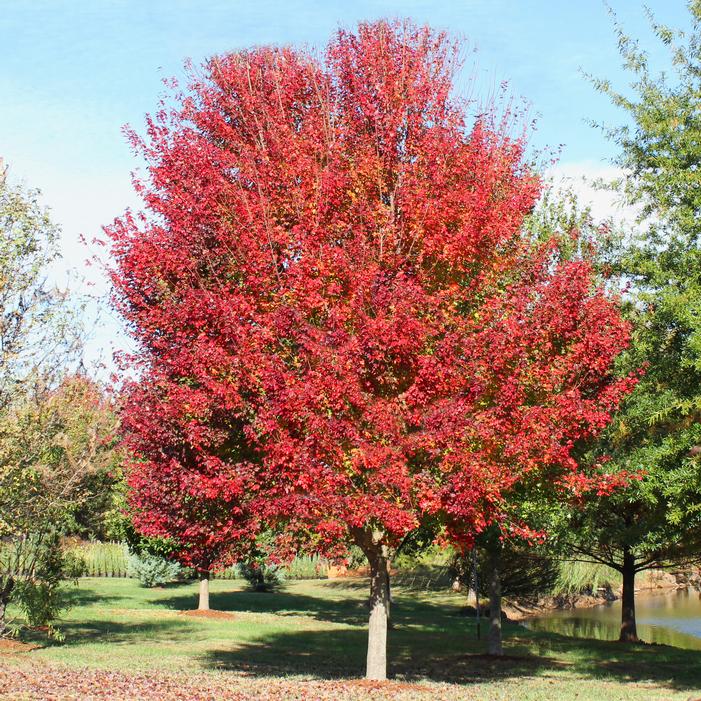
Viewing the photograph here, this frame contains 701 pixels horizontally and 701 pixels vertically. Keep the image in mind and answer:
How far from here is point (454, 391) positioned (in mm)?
13844

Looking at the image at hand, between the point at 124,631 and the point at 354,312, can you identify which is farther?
the point at 124,631

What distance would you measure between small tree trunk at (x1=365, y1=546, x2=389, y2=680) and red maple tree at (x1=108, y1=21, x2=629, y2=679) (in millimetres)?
42

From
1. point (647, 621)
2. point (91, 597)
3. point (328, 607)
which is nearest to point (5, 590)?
point (91, 597)

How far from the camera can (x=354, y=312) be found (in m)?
13.9

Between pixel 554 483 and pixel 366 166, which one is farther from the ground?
pixel 366 166

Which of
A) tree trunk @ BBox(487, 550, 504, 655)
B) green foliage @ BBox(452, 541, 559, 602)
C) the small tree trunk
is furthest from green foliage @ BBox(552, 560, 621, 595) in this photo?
the small tree trunk

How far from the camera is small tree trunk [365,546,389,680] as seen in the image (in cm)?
1575

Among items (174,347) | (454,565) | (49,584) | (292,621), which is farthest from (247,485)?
(454,565)

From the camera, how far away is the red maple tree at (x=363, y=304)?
43.5 ft

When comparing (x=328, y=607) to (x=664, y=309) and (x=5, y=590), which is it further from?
(x=664, y=309)

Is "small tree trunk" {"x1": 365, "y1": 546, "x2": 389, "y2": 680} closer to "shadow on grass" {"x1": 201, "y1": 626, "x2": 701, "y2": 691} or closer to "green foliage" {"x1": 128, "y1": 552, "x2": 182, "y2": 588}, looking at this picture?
"shadow on grass" {"x1": 201, "y1": 626, "x2": 701, "y2": 691}

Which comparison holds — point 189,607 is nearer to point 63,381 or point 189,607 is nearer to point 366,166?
point 63,381

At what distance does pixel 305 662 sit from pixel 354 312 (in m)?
10.4

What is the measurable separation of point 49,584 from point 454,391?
12.4m
